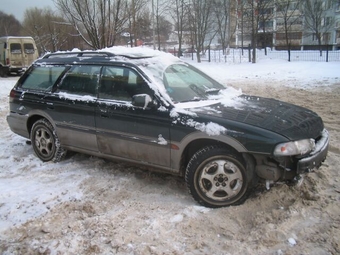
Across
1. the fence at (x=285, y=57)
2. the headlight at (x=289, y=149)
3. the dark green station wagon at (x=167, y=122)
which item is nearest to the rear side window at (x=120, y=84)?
the dark green station wagon at (x=167, y=122)

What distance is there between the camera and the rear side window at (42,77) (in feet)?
16.1

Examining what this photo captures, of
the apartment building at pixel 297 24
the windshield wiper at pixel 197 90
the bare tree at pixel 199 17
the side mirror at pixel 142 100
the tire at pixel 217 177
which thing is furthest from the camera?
the apartment building at pixel 297 24

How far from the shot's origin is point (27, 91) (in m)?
5.19

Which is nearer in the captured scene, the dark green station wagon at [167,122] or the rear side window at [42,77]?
the dark green station wagon at [167,122]

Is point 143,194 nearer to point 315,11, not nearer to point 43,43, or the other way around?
point 43,43

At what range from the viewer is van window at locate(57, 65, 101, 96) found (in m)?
4.43

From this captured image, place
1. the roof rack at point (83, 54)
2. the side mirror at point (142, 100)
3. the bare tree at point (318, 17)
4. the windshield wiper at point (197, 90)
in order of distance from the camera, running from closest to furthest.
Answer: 1. the side mirror at point (142, 100)
2. the windshield wiper at point (197, 90)
3. the roof rack at point (83, 54)
4. the bare tree at point (318, 17)

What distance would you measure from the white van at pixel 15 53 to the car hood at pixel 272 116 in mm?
18848

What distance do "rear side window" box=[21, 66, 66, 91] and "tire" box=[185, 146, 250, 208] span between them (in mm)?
2641

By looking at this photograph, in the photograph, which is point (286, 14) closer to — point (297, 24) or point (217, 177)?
point (297, 24)

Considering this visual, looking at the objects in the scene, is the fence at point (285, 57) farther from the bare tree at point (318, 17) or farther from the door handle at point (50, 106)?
the door handle at point (50, 106)

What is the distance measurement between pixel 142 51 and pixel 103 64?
0.71 metres

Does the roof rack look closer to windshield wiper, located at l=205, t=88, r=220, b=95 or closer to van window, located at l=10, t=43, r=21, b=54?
windshield wiper, located at l=205, t=88, r=220, b=95

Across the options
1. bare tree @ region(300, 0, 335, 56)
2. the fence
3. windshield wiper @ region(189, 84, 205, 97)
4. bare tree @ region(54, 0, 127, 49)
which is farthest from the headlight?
bare tree @ region(300, 0, 335, 56)
